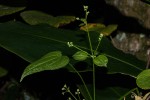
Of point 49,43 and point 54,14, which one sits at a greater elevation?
point 49,43

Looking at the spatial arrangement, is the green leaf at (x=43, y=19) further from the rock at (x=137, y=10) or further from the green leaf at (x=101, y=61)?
the green leaf at (x=101, y=61)

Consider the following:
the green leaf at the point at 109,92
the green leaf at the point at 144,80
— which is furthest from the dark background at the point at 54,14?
the green leaf at the point at 144,80

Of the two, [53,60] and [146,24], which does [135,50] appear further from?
[53,60]

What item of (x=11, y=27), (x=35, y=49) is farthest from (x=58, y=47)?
(x=11, y=27)

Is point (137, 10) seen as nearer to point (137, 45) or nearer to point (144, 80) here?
point (137, 45)

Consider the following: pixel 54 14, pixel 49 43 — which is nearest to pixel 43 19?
pixel 54 14

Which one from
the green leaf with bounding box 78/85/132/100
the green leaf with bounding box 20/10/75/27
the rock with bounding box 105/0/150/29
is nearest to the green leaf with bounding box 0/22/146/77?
the green leaf with bounding box 78/85/132/100

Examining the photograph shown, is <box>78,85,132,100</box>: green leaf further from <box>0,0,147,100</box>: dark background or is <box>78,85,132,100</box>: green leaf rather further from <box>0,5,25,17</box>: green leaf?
<box>0,5,25,17</box>: green leaf
